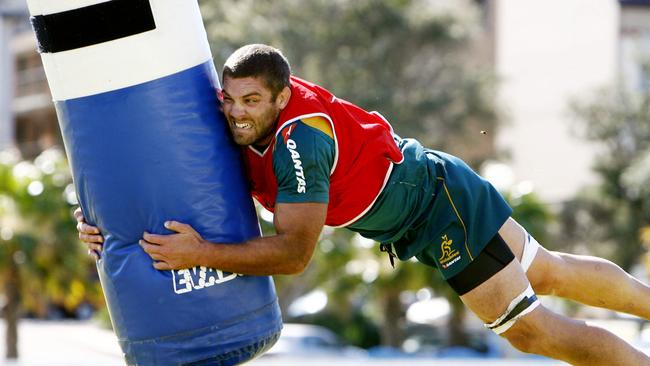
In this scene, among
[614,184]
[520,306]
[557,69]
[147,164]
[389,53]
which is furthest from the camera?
[557,69]

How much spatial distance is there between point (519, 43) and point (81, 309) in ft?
58.3

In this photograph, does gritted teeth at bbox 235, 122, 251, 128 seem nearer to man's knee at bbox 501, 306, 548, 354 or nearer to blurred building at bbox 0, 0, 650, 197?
man's knee at bbox 501, 306, 548, 354

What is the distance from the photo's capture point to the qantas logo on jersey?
4258mm

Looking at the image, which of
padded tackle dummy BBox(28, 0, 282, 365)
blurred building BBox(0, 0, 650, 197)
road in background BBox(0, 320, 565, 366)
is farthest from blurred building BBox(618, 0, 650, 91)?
padded tackle dummy BBox(28, 0, 282, 365)

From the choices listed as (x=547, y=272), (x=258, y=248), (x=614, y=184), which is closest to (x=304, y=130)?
(x=258, y=248)

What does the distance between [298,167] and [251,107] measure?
359 mm

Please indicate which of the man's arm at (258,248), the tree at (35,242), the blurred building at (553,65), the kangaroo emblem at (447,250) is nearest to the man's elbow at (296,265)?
the man's arm at (258,248)

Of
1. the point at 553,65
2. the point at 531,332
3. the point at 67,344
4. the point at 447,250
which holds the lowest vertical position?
the point at 67,344

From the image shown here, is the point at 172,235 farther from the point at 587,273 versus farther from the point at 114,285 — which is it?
the point at 587,273

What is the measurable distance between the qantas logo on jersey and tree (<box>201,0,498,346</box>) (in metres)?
20.1

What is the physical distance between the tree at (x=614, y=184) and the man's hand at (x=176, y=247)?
25799mm

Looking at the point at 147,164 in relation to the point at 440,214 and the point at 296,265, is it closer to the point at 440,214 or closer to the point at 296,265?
the point at 296,265

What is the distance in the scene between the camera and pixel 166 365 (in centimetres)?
438

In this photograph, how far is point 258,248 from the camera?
4328 mm
